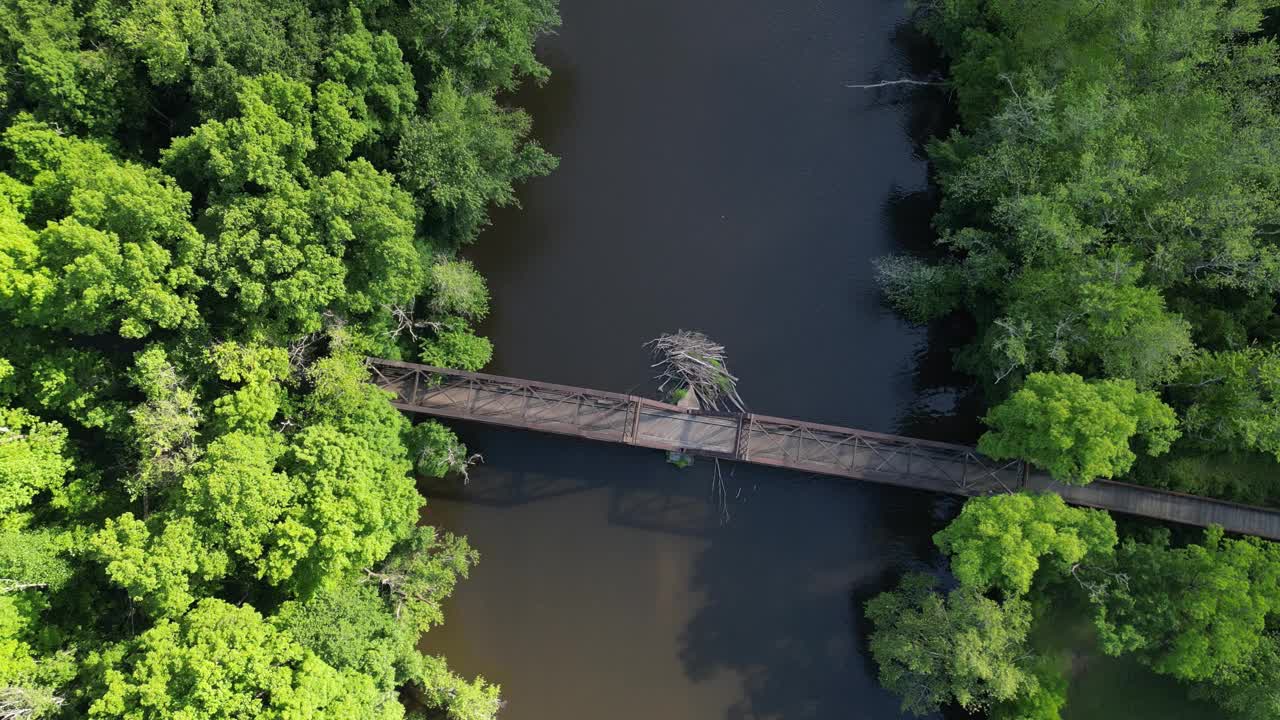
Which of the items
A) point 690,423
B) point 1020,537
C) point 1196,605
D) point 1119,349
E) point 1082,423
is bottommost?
point 1196,605

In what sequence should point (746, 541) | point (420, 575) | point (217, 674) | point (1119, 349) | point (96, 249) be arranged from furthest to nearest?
point (746, 541) → point (420, 575) → point (1119, 349) → point (96, 249) → point (217, 674)

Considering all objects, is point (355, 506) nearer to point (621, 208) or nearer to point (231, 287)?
point (231, 287)

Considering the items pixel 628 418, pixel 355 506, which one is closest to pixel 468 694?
pixel 355 506

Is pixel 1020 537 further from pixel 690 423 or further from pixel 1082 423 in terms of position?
pixel 690 423

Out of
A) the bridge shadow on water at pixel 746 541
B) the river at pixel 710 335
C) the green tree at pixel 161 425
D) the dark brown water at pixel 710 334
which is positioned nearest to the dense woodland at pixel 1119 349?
the bridge shadow on water at pixel 746 541

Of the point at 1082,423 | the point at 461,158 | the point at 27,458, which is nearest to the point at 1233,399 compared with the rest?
the point at 1082,423

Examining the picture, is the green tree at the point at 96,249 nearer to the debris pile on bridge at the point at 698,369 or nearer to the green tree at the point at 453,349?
the green tree at the point at 453,349
